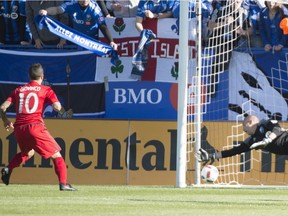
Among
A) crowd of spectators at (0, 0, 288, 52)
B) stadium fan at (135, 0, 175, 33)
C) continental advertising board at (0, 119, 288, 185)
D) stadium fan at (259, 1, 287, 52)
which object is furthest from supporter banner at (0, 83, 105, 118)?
stadium fan at (259, 1, 287, 52)

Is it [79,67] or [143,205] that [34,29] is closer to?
[79,67]

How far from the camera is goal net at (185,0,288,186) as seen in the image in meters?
18.9

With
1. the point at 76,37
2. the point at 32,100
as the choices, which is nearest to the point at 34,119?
A: the point at 32,100

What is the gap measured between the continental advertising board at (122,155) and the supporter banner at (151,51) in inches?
84.0

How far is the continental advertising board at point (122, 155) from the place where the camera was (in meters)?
19.3

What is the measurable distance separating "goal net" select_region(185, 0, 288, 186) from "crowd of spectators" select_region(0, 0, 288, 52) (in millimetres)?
52

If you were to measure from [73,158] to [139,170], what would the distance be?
1286 mm

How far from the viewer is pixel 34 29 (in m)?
21.9

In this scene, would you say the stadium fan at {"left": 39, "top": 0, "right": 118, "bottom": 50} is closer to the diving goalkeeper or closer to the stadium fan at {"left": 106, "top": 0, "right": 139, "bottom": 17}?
the stadium fan at {"left": 106, "top": 0, "right": 139, "bottom": 17}

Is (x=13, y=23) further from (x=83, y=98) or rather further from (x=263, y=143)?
(x=263, y=143)

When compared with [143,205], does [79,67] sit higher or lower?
higher

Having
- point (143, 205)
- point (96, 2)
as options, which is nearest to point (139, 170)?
point (96, 2)

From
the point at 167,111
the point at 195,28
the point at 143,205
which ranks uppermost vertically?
the point at 195,28

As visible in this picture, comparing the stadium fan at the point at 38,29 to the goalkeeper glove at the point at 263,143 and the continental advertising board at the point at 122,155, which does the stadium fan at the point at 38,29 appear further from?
the goalkeeper glove at the point at 263,143
